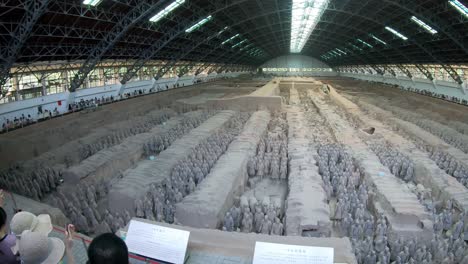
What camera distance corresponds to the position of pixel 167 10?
Answer: 2009cm

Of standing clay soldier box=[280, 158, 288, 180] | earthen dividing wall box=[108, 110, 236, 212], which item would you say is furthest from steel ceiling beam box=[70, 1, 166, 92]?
standing clay soldier box=[280, 158, 288, 180]

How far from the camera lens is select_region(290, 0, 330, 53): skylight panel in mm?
24462

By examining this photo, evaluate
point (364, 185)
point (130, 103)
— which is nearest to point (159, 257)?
point (364, 185)

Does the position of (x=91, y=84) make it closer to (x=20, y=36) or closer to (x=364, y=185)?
(x=20, y=36)

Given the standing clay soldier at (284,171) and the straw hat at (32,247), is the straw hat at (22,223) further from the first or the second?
the standing clay soldier at (284,171)

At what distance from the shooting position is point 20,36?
44.5ft

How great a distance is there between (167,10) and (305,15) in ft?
43.8

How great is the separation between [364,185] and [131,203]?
5.96 meters

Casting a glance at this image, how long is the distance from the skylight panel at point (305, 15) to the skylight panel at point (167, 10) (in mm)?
8589

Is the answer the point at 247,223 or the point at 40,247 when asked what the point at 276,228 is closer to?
the point at 247,223

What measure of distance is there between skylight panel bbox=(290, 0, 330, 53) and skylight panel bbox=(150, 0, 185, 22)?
859 cm

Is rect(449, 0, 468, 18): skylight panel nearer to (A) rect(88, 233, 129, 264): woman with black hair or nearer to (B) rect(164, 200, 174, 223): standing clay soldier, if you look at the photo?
(B) rect(164, 200, 174, 223): standing clay soldier

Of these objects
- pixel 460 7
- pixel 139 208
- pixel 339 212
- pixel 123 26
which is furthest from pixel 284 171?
pixel 460 7

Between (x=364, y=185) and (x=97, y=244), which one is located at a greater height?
(x=97, y=244)
